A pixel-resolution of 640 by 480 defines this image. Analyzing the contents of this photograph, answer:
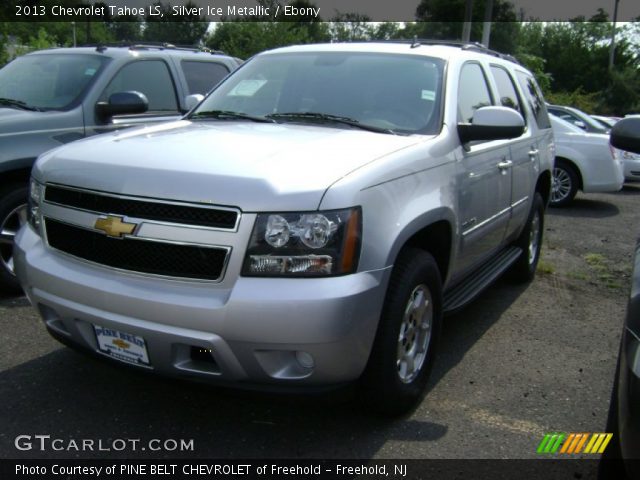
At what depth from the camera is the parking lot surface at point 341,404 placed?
2.98 m

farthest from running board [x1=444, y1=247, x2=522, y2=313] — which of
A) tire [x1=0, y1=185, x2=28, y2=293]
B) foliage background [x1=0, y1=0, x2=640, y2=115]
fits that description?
foliage background [x1=0, y1=0, x2=640, y2=115]

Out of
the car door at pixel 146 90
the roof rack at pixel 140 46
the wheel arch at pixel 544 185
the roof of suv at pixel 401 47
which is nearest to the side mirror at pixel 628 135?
the roof of suv at pixel 401 47

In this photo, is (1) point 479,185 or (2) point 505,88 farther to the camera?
(2) point 505,88

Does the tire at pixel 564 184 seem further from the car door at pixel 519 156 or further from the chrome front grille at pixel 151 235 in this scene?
the chrome front grille at pixel 151 235

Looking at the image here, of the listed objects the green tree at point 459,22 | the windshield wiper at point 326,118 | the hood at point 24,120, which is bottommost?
the hood at point 24,120

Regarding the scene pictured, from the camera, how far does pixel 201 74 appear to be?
6.46 m

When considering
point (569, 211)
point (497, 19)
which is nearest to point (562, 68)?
point (497, 19)

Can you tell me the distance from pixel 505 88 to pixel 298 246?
3059mm

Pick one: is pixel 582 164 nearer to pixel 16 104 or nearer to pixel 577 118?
pixel 577 118

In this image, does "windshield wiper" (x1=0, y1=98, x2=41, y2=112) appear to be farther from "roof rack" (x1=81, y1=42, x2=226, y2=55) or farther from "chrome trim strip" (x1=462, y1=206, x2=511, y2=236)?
"chrome trim strip" (x1=462, y1=206, x2=511, y2=236)

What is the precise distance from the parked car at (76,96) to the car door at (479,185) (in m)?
1.93

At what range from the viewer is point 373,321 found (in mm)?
2721

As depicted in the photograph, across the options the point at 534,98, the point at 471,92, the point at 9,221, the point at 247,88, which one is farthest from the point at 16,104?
the point at 534,98

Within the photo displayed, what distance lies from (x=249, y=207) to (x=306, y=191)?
23 centimetres
